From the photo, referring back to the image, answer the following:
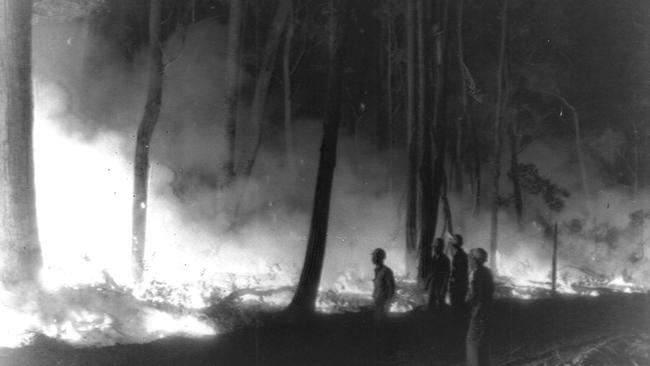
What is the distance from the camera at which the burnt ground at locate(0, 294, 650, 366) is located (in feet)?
13.1

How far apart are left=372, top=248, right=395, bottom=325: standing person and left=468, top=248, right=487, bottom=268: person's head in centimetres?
75

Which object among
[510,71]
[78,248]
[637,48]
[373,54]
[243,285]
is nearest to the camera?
[78,248]

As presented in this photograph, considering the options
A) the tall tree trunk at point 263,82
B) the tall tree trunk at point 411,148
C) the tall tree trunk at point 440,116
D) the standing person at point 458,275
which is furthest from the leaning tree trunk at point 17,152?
the standing person at point 458,275

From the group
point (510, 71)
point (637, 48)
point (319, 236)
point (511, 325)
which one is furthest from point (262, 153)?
point (637, 48)

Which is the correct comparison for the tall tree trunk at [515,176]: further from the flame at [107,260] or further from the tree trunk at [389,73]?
the flame at [107,260]

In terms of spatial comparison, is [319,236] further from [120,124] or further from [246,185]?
[120,124]

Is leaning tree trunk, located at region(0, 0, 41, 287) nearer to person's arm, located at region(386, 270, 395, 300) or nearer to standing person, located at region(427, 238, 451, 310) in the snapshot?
person's arm, located at region(386, 270, 395, 300)

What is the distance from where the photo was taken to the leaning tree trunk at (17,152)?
3.93 m

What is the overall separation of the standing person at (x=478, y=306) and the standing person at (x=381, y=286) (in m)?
0.74

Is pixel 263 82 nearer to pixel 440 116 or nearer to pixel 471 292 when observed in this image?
pixel 440 116

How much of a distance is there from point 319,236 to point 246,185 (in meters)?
0.73

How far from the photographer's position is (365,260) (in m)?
4.84

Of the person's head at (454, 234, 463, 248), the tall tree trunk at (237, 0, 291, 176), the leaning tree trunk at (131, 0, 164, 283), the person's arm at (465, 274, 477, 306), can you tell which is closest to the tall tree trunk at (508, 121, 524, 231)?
the person's head at (454, 234, 463, 248)

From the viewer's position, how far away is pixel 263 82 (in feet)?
15.2
